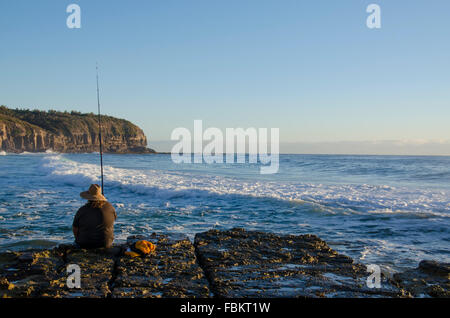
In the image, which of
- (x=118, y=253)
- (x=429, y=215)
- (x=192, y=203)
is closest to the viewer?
(x=118, y=253)

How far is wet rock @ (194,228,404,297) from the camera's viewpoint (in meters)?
3.85

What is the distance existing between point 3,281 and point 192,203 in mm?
8555

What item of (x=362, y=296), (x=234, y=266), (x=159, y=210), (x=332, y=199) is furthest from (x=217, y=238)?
(x=332, y=199)

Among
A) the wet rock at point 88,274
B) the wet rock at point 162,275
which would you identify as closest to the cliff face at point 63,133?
the wet rock at point 88,274

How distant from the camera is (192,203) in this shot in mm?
12281

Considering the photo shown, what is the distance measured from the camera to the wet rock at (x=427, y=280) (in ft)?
13.4

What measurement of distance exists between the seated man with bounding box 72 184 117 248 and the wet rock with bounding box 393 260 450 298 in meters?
4.08

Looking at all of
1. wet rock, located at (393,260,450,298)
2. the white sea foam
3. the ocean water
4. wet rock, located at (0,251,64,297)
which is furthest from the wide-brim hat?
the white sea foam

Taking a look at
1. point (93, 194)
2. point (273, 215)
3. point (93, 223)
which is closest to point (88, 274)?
point (93, 223)

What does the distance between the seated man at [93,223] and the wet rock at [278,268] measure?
4.83ft

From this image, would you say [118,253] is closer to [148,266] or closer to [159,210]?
[148,266]

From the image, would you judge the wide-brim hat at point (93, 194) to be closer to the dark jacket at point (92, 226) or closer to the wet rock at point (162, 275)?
the dark jacket at point (92, 226)

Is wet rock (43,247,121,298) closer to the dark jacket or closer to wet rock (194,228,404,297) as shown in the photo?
the dark jacket
